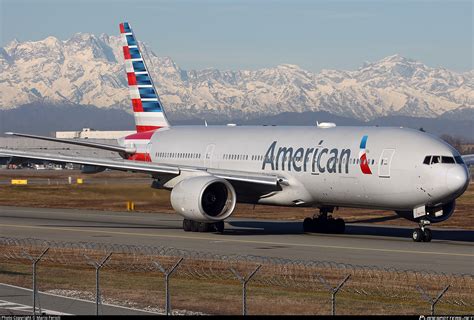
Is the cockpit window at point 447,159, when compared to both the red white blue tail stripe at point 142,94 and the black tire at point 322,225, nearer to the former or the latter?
the black tire at point 322,225

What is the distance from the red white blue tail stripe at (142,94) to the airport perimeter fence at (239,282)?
20341 millimetres

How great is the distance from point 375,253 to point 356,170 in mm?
6230

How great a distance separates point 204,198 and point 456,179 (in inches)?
461

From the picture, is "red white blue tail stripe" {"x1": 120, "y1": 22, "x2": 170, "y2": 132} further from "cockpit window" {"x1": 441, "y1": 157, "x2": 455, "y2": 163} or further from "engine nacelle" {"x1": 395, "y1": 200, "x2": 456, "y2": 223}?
"cockpit window" {"x1": 441, "y1": 157, "x2": 455, "y2": 163}

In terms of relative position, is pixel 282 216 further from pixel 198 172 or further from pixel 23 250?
pixel 23 250

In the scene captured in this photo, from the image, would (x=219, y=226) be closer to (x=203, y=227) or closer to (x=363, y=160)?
(x=203, y=227)

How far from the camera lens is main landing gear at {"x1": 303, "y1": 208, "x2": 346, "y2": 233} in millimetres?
49719

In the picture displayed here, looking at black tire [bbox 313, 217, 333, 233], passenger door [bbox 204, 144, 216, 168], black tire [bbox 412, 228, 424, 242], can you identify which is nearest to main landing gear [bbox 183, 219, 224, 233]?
black tire [bbox 313, 217, 333, 233]

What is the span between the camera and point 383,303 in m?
26.8

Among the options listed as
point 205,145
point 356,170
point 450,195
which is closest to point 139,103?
point 205,145

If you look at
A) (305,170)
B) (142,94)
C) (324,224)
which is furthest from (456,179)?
(142,94)

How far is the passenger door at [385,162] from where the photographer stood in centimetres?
4344

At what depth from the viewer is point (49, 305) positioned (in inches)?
1043

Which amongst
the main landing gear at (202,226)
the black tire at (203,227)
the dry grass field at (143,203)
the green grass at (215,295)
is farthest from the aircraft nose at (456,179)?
the dry grass field at (143,203)
